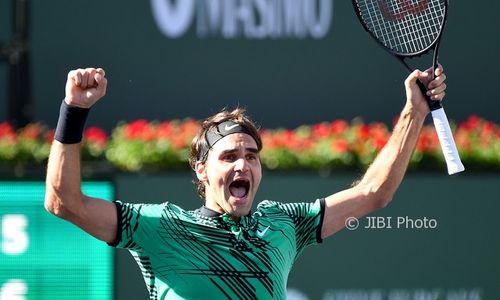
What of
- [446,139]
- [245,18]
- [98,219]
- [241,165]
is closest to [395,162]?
[446,139]

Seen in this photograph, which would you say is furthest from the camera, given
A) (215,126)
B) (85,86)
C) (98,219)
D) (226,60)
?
(226,60)

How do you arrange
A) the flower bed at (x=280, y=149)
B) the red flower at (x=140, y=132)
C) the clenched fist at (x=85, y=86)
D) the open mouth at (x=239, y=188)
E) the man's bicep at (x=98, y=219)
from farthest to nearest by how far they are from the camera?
the red flower at (x=140, y=132)
the flower bed at (x=280, y=149)
the open mouth at (x=239, y=188)
the man's bicep at (x=98, y=219)
the clenched fist at (x=85, y=86)

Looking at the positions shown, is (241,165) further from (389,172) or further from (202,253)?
(389,172)

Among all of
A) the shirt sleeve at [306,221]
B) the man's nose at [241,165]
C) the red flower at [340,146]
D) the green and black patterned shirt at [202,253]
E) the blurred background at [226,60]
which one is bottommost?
the green and black patterned shirt at [202,253]

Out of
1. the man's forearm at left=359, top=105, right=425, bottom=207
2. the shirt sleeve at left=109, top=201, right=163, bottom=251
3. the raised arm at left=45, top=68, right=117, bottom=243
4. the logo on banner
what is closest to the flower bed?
the logo on banner

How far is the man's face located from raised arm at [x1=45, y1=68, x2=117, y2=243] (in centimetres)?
49

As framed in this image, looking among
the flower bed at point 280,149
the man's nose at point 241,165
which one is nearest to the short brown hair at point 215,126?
the man's nose at point 241,165

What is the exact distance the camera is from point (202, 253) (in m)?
4.20

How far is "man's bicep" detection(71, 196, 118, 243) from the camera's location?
4.09m

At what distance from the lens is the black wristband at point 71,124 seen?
402cm

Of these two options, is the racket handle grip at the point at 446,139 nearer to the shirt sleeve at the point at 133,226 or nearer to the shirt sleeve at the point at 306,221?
the shirt sleeve at the point at 306,221

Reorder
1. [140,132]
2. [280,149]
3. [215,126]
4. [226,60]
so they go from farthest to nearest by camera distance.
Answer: [226,60], [140,132], [280,149], [215,126]

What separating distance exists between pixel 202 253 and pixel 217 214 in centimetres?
17

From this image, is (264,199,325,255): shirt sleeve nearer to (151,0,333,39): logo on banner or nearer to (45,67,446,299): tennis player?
(45,67,446,299): tennis player
